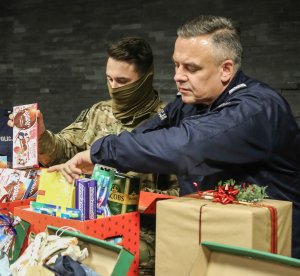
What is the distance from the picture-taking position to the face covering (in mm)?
2291

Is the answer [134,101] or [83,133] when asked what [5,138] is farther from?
[134,101]

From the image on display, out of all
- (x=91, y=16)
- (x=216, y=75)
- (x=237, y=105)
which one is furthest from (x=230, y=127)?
(x=91, y=16)

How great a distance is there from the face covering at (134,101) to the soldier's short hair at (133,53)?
0.15ft

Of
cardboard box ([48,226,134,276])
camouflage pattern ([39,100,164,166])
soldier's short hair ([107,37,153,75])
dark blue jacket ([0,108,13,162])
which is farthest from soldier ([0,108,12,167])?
cardboard box ([48,226,134,276])

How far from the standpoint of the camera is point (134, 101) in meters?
2.31

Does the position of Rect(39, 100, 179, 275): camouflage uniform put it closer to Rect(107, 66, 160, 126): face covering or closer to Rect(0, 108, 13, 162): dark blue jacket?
Rect(107, 66, 160, 126): face covering

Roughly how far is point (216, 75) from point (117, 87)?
32.3 inches

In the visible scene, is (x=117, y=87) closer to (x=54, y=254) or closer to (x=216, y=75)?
(x=216, y=75)

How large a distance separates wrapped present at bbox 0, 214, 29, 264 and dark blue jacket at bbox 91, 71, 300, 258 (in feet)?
1.09

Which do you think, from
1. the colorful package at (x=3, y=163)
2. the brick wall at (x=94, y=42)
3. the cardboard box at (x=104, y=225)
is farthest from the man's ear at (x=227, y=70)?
the brick wall at (x=94, y=42)

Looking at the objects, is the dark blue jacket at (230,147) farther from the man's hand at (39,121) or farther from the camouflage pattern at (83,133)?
the camouflage pattern at (83,133)

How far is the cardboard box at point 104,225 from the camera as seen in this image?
4.50 ft

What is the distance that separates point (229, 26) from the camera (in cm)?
161

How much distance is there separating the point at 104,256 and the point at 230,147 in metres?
0.47
